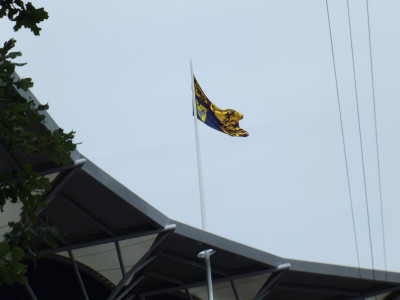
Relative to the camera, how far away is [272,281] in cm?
2575

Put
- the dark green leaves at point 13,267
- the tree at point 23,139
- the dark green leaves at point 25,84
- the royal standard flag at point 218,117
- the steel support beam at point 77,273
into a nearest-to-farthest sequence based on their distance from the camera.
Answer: the dark green leaves at point 13,267, the tree at point 23,139, the dark green leaves at point 25,84, the steel support beam at point 77,273, the royal standard flag at point 218,117

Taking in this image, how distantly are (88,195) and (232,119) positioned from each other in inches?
286

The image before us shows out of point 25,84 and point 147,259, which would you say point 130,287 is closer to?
point 147,259

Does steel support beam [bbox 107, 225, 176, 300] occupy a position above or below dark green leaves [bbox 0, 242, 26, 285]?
below

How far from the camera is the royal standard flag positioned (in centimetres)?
2638

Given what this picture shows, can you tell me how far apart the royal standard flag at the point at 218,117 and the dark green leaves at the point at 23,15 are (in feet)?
67.2

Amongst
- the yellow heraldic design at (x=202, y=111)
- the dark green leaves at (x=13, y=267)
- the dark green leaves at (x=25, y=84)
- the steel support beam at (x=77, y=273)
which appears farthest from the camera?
the yellow heraldic design at (x=202, y=111)

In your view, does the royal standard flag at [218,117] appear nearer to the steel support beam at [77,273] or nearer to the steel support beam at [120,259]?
the steel support beam at [120,259]

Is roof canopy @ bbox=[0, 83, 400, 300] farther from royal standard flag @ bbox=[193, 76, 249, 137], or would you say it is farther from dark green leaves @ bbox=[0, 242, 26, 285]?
dark green leaves @ bbox=[0, 242, 26, 285]

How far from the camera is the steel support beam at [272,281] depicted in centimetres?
2519

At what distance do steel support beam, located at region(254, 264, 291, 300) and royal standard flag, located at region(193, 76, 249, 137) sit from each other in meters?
4.38

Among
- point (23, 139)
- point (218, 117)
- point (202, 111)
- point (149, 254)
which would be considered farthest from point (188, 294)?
point (23, 139)

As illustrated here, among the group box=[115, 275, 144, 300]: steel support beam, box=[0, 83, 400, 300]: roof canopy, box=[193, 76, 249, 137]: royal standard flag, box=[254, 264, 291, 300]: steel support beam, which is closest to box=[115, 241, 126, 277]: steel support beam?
box=[0, 83, 400, 300]: roof canopy

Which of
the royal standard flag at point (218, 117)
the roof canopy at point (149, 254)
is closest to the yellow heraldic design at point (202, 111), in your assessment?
the royal standard flag at point (218, 117)
